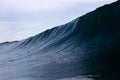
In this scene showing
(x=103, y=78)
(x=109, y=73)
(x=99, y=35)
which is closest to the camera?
(x=103, y=78)

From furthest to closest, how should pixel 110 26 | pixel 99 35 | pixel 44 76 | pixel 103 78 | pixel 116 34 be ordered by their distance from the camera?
pixel 110 26 → pixel 99 35 → pixel 116 34 → pixel 44 76 → pixel 103 78

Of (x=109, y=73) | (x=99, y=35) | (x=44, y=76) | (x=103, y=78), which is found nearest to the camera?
(x=103, y=78)

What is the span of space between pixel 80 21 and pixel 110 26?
710cm

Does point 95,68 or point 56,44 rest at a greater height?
point 56,44

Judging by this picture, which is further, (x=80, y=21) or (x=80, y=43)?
(x=80, y=21)

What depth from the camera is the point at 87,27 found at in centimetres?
5459

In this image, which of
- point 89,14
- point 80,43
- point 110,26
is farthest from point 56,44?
point 89,14

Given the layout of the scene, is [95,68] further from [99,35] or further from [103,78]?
[99,35]

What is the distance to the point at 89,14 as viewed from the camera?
6059cm

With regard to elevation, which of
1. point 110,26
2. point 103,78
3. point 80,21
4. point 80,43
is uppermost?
point 80,21

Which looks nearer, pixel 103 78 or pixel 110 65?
pixel 103 78

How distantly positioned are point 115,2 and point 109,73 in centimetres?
4094

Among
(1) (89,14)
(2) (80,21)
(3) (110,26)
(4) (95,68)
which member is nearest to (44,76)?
(4) (95,68)

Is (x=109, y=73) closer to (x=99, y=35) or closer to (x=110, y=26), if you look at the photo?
(x=99, y=35)
